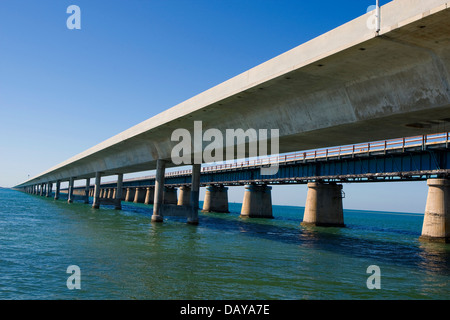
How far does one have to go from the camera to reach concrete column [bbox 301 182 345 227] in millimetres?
52812

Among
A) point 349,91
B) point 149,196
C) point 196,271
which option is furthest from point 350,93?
point 149,196

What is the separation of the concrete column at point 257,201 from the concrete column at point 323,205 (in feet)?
60.3

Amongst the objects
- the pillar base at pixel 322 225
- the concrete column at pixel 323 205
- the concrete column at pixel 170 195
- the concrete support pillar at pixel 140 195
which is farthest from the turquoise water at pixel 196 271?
the concrete support pillar at pixel 140 195

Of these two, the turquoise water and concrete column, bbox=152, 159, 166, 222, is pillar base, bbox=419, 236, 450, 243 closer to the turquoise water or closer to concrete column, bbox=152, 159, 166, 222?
the turquoise water

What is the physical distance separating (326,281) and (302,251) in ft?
30.3

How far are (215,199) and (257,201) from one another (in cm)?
1682

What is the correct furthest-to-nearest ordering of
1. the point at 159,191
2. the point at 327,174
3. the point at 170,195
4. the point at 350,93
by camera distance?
1. the point at 170,195
2. the point at 327,174
3. the point at 159,191
4. the point at 350,93

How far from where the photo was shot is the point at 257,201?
71.6 metres

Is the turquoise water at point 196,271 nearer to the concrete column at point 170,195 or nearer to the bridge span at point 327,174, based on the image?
the bridge span at point 327,174

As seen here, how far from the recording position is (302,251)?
2361cm

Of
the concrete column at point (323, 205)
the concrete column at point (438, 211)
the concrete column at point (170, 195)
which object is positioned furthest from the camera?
the concrete column at point (170, 195)

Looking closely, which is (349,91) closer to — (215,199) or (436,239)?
(436,239)

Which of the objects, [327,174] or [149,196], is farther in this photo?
[149,196]

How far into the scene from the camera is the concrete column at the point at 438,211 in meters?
35.2
